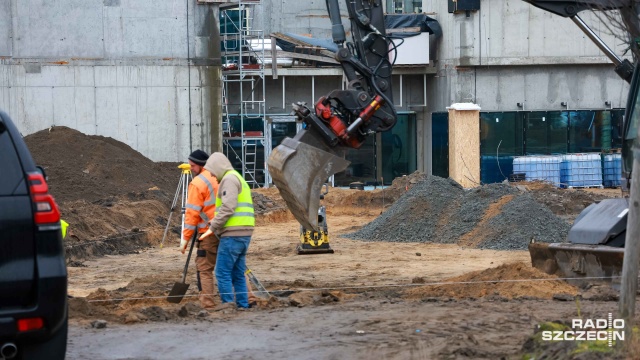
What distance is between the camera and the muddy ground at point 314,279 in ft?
28.5

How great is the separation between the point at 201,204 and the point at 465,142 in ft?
79.6

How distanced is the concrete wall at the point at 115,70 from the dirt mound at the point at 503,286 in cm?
2094

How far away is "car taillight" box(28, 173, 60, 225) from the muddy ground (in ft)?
7.19

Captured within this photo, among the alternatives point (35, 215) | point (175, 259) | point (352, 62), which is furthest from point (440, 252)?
point (35, 215)

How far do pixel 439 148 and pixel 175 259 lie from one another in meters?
18.9

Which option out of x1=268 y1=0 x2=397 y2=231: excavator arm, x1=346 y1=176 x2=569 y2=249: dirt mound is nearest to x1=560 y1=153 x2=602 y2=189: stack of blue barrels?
x1=346 y1=176 x2=569 y2=249: dirt mound

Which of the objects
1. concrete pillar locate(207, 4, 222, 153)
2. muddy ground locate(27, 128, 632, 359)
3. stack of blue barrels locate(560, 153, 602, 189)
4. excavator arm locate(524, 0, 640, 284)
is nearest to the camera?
muddy ground locate(27, 128, 632, 359)

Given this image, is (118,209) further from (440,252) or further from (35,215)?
(35,215)

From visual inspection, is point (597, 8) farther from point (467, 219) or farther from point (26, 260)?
point (467, 219)

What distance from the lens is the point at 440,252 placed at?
20.3m

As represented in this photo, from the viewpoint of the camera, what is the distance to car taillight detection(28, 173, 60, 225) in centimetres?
627

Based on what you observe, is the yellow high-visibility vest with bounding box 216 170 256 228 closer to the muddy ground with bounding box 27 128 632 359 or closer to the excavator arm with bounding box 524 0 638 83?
the muddy ground with bounding box 27 128 632 359

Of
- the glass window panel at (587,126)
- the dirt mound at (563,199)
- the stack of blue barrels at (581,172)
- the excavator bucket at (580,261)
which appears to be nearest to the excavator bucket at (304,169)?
the excavator bucket at (580,261)

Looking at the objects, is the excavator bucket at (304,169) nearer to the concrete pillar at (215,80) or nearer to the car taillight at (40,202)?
the car taillight at (40,202)
